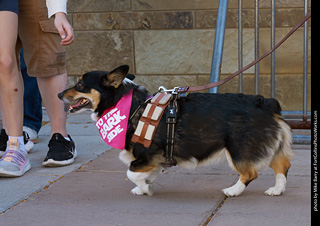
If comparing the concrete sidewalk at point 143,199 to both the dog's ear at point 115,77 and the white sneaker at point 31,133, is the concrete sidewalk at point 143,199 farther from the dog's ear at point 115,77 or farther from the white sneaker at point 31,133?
the dog's ear at point 115,77

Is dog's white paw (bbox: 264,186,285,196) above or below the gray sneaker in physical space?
below

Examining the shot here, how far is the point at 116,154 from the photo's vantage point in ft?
17.4

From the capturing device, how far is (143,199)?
12.9 ft

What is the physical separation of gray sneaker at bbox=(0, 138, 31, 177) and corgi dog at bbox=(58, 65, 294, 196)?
95 centimetres

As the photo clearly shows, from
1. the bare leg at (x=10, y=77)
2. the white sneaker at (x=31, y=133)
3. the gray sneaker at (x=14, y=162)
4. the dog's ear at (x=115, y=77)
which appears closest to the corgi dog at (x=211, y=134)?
the dog's ear at (x=115, y=77)

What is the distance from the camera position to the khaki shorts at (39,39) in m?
4.78

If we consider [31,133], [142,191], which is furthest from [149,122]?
[31,133]

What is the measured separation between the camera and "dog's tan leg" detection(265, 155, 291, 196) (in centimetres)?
393

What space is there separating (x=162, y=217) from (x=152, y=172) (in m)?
0.52

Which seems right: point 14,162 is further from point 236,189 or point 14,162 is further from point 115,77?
point 236,189

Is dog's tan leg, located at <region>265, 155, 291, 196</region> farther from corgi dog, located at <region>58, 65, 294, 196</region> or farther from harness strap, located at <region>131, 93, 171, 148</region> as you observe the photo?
harness strap, located at <region>131, 93, 171, 148</region>

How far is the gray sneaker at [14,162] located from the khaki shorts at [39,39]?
697mm

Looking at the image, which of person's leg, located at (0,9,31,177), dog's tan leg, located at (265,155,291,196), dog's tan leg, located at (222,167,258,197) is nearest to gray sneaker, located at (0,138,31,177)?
person's leg, located at (0,9,31,177)

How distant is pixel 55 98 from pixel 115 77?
1269 mm
